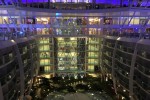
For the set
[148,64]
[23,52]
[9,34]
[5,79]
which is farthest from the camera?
[23,52]

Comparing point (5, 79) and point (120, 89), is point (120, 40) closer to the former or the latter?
point (120, 89)

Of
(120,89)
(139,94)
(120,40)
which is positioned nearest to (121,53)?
(120,40)

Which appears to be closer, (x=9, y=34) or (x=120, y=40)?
(x=9, y=34)

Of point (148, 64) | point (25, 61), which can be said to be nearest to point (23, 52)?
point (25, 61)

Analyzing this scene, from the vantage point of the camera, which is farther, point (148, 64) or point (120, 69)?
point (120, 69)

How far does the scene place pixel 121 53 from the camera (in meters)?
45.3

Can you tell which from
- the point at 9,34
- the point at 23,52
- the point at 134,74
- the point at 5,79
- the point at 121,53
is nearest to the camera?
the point at 5,79

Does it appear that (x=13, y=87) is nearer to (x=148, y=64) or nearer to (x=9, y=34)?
(x=9, y=34)

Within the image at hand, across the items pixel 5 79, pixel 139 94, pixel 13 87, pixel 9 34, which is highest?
pixel 9 34

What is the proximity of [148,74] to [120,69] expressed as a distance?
51.1 ft

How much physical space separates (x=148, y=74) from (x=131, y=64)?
753 cm

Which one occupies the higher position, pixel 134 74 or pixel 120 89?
pixel 134 74

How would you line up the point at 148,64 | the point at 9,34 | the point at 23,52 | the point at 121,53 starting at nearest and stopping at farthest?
the point at 148,64 → the point at 9,34 → the point at 23,52 → the point at 121,53

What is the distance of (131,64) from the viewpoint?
37.9 m
